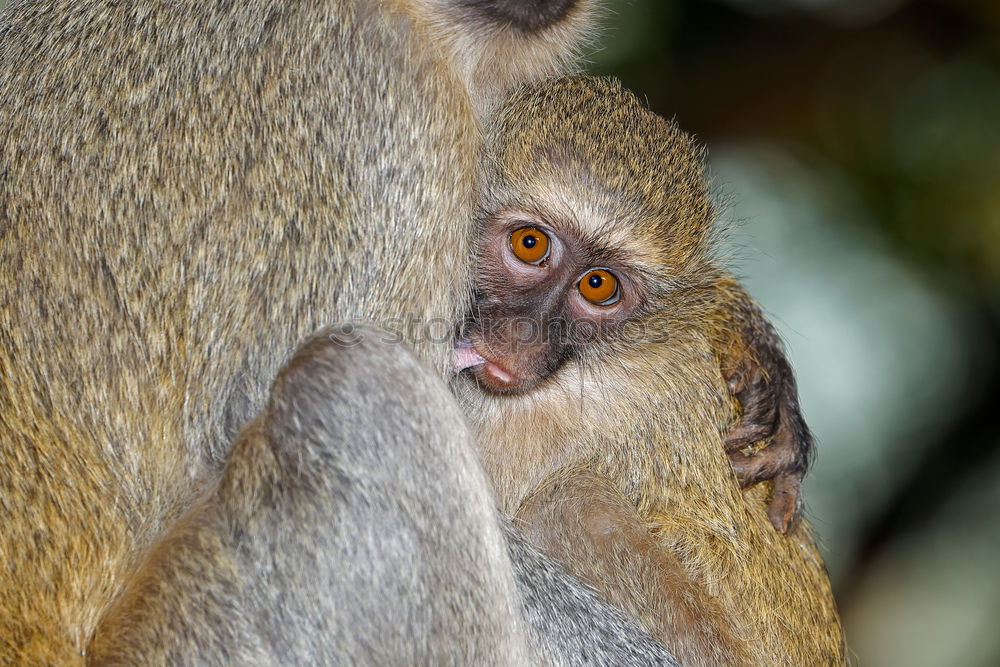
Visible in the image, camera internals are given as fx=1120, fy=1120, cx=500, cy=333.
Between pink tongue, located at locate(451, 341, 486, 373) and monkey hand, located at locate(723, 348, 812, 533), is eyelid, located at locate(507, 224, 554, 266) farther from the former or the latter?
monkey hand, located at locate(723, 348, 812, 533)

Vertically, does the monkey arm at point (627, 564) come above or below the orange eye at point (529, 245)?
below

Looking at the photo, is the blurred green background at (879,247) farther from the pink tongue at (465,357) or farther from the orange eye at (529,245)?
the pink tongue at (465,357)

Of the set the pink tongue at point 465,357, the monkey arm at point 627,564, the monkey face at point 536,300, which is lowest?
the monkey arm at point 627,564

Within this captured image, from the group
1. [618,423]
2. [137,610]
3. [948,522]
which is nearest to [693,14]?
[948,522]

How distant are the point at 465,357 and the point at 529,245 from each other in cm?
47

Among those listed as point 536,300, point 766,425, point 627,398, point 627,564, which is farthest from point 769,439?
point 536,300

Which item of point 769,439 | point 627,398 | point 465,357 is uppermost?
point 769,439

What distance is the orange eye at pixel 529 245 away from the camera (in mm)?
3914

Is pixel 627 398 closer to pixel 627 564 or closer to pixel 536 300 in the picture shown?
pixel 536 300

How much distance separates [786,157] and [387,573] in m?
6.58

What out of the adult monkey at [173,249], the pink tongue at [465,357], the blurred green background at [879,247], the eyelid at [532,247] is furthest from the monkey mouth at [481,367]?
the blurred green background at [879,247]

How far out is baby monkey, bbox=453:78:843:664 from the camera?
376 centimetres

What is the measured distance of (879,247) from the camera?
8211 millimetres

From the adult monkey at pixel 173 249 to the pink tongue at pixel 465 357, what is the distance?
0.55 meters
